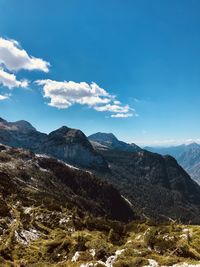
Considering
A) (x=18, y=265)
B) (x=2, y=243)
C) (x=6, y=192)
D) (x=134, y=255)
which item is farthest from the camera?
(x=6, y=192)

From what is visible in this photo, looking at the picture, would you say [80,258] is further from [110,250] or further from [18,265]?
[18,265]

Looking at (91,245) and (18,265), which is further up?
(91,245)

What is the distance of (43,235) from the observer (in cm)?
5750

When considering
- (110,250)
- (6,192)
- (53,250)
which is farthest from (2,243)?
(6,192)

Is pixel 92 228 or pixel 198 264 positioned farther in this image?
pixel 92 228

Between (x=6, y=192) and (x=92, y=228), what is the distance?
38043 mm

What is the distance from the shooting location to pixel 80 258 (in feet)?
A: 118

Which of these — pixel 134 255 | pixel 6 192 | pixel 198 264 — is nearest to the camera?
pixel 198 264

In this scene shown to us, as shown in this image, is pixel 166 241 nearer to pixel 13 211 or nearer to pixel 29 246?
pixel 29 246

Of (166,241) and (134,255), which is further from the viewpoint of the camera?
(166,241)

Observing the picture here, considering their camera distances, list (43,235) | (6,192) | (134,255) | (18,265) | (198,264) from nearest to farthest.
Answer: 1. (198,264)
2. (134,255)
3. (18,265)
4. (43,235)
5. (6,192)

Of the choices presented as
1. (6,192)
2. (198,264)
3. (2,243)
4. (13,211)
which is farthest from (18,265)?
(6,192)

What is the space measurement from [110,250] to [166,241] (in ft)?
27.1

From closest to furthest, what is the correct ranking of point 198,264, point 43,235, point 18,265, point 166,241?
point 198,264, point 18,265, point 166,241, point 43,235
